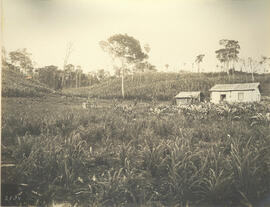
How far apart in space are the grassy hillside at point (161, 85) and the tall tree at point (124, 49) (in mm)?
176

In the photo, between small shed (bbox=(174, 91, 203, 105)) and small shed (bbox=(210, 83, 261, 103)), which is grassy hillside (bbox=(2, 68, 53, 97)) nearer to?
small shed (bbox=(174, 91, 203, 105))

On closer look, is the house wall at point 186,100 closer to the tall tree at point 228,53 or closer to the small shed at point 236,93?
the small shed at point 236,93

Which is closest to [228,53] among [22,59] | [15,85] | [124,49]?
[124,49]

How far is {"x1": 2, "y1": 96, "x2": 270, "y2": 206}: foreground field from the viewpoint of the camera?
5.76 feet

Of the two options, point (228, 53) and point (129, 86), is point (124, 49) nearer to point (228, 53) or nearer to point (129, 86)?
point (129, 86)

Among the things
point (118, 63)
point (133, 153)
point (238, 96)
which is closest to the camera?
point (133, 153)

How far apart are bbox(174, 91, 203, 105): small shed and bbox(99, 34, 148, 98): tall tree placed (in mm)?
537

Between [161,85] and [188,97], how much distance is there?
1.00 ft

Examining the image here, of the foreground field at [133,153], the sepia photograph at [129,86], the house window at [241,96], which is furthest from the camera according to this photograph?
the house window at [241,96]

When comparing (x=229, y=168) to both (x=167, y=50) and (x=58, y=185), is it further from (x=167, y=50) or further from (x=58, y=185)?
(x=58, y=185)

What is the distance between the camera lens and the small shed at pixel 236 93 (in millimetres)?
1996

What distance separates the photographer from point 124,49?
6.80 ft

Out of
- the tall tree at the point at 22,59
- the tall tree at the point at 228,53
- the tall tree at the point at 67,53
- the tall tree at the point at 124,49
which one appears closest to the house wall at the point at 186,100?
the tall tree at the point at 228,53

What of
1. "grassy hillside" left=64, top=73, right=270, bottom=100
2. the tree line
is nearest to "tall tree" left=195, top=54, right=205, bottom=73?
the tree line
